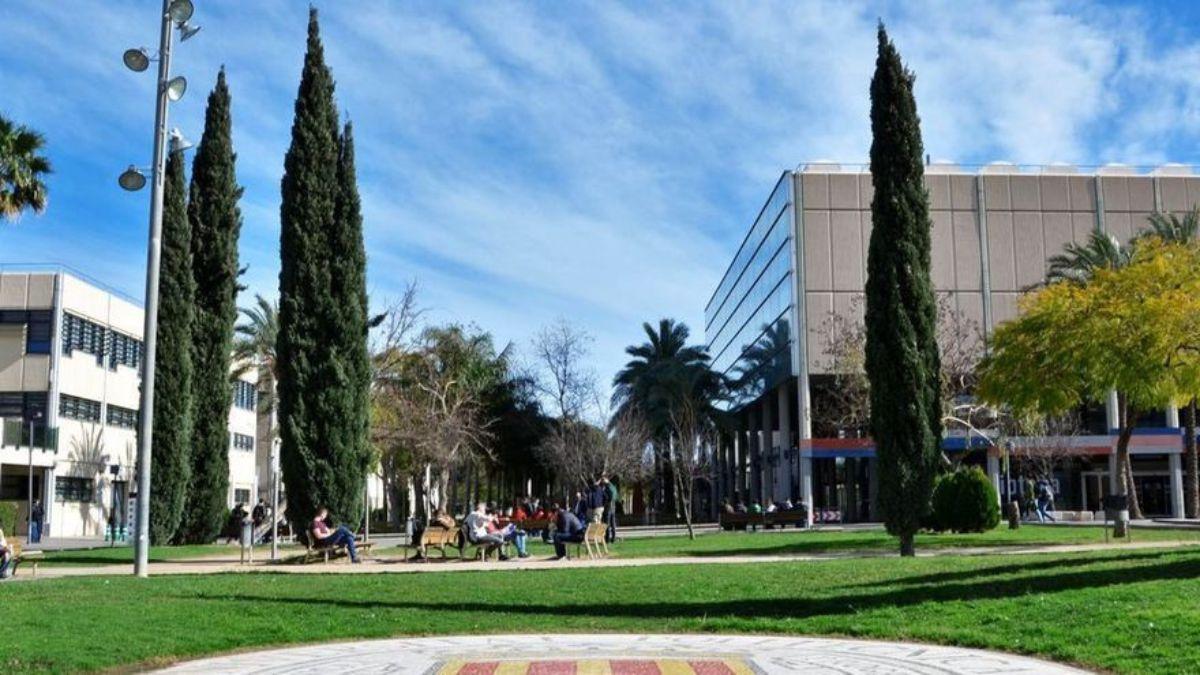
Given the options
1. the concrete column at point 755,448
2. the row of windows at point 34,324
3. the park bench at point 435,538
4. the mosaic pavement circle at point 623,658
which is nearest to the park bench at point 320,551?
the park bench at point 435,538

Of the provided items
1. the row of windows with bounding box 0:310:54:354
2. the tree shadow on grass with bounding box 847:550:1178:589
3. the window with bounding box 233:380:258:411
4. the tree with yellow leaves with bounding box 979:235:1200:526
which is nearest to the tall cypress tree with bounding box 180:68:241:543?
the row of windows with bounding box 0:310:54:354

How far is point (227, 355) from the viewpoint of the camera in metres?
Result: 34.0

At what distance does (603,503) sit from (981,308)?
30.7 m

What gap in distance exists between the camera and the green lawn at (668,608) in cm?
1039

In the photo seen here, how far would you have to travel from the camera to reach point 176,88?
62.8 feet

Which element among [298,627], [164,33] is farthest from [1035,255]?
[298,627]

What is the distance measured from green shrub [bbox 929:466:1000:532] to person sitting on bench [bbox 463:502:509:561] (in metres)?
11.5

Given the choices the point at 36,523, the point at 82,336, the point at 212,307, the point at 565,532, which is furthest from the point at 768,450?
the point at 565,532

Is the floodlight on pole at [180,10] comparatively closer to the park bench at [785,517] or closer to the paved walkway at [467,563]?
the paved walkway at [467,563]

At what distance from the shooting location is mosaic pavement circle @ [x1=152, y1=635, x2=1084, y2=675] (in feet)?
30.5

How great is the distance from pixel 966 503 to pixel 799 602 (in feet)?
55.9

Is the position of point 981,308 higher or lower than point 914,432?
higher

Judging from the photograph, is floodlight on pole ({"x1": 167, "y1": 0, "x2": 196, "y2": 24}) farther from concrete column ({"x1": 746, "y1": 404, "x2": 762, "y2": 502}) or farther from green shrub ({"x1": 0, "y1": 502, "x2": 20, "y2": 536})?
concrete column ({"x1": 746, "y1": 404, "x2": 762, "y2": 502})

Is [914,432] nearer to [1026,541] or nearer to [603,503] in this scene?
[1026,541]
